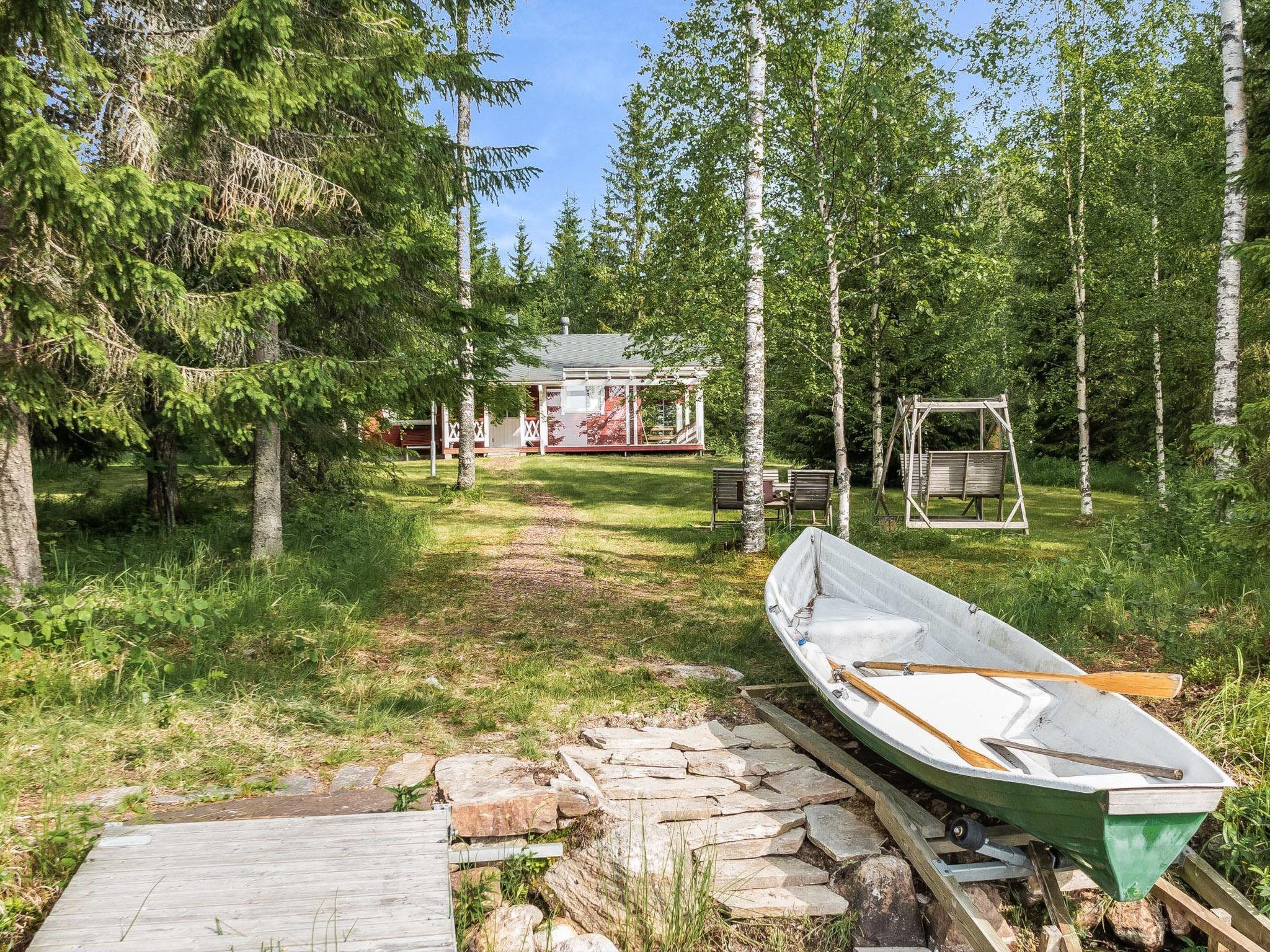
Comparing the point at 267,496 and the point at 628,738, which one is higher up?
the point at 267,496

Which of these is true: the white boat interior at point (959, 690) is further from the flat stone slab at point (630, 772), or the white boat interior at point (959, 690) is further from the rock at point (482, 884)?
the rock at point (482, 884)

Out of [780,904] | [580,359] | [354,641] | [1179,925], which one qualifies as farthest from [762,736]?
[580,359]

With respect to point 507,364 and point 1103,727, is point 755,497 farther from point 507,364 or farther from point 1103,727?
point 1103,727

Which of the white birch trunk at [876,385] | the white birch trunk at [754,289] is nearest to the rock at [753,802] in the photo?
the white birch trunk at [754,289]

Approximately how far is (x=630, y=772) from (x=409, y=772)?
1181 millimetres

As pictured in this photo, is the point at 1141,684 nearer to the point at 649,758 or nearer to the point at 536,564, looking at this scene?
the point at 649,758

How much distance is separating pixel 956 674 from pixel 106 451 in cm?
867

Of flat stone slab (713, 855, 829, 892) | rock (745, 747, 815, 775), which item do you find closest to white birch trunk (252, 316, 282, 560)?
rock (745, 747, 815, 775)

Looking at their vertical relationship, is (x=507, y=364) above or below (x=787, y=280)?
below

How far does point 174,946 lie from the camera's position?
9.08 feet

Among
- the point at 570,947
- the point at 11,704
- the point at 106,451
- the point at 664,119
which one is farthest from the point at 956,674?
the point at 664,119

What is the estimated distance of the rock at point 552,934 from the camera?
11.2 feet

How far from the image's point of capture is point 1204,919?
11.7ft

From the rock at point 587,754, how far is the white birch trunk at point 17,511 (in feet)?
13.1
